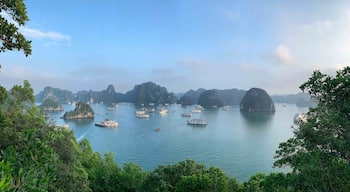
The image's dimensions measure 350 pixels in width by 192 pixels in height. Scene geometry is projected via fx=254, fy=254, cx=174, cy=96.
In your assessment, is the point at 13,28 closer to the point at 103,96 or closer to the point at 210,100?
the point at 210,100

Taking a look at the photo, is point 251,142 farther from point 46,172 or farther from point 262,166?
point 46,172

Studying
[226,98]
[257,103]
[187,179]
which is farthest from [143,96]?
[187,179]

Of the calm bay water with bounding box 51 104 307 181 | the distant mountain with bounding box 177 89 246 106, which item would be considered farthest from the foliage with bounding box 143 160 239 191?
the distant mountain with bounding box 177 89 246 106

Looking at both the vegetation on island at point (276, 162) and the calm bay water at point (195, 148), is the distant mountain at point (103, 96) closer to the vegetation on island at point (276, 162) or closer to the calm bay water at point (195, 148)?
the calm bay water at point (195, 148)

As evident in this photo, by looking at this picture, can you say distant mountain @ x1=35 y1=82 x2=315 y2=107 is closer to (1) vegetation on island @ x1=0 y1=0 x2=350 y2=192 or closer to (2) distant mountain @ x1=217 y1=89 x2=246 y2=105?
(2) distant mountain @ x1=217 y1=89 x2=246 y2=105

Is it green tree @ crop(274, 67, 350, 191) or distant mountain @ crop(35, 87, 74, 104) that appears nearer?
green tree @ crop(274, 67, 350, 191)

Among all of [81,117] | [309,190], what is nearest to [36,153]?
[309,190]
